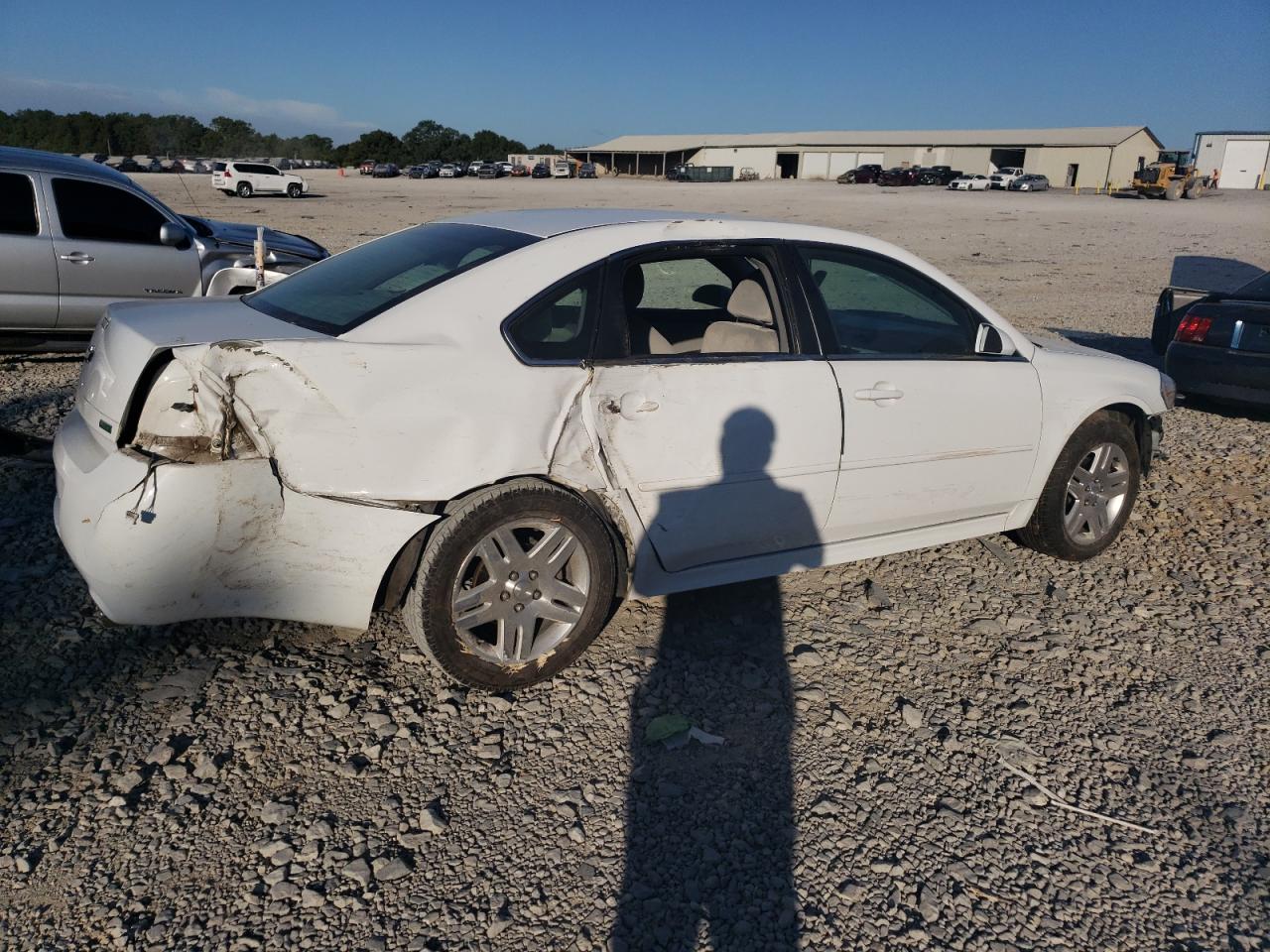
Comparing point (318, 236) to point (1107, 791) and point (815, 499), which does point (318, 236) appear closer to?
point (815, 499)

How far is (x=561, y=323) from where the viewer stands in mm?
3434

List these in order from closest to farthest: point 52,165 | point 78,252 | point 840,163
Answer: point 78,252 → point 52,165 → point 840,163

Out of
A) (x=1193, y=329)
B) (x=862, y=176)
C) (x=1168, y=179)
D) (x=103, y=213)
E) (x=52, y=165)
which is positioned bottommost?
(x=1193, y=329)

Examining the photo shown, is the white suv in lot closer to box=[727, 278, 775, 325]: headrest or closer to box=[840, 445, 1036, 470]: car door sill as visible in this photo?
box=[727, 278, 775, 325]: headrest

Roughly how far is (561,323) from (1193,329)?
6.50 m

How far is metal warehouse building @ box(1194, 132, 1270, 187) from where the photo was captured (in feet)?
249

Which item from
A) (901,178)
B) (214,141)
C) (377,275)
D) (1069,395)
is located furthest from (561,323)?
(214,141)

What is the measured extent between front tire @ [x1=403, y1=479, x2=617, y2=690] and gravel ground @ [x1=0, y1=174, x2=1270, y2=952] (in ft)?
0.58

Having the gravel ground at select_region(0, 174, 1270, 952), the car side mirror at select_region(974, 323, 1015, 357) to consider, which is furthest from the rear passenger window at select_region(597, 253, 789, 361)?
the gravel ground at select_region(0, 174, 1270, 952)

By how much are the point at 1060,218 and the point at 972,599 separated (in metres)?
36.5

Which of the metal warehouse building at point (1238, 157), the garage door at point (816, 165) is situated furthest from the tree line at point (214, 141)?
the metal warehouse building at point (1238, 157)

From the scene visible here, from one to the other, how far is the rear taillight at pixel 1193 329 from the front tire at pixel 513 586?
6.39 m

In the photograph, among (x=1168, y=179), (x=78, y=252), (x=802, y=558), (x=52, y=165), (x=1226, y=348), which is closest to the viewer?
(x=802, y=558)

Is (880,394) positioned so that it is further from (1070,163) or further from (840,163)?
(840,163)
